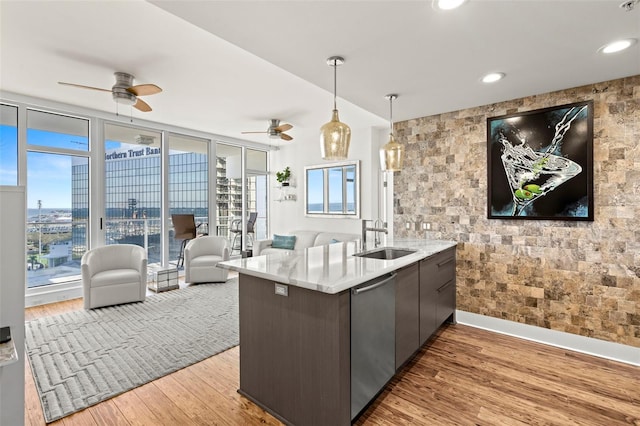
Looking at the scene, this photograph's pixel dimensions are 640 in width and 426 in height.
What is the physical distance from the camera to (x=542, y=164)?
2992 mm

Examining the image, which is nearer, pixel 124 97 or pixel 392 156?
pixel 392 156

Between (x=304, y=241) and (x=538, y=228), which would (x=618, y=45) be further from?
(x=304, y=241)

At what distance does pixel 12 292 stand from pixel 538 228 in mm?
3873

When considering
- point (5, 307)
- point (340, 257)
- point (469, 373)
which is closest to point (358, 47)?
point (340, 257)

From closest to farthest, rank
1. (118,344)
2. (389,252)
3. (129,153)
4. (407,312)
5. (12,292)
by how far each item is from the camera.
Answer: (12,292)
(407,312)
(118,344)
(389,252)
(129,153)

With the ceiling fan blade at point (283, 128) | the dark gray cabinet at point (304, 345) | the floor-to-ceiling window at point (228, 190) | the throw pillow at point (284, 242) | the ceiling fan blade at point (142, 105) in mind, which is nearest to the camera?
the dark gray cabinet at point (304, 345)

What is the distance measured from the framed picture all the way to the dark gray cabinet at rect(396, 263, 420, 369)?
149 cm

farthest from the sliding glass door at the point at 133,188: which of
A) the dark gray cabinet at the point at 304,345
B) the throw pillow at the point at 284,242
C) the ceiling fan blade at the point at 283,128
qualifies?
the dark gray cabinet at the point at 304,345

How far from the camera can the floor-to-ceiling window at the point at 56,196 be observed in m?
4.21

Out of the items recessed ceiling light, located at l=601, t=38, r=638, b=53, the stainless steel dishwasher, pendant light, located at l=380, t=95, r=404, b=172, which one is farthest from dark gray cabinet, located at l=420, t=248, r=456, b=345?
recessed ceiling light, located at l=601, t=38, r=638, b=53

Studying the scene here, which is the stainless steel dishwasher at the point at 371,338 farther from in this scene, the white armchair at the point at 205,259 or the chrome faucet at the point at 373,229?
the white armchair at the point at 205,259

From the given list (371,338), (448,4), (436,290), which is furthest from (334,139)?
(436,290)

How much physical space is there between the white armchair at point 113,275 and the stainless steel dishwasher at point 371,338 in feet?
11.6

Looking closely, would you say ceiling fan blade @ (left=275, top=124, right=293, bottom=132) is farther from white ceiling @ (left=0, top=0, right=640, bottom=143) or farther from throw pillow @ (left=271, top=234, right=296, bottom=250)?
throw pillow @ (left=271, top=234, right=296, bottom=250)
